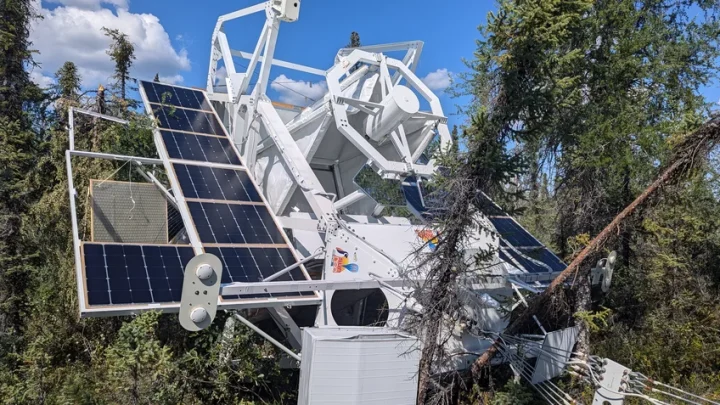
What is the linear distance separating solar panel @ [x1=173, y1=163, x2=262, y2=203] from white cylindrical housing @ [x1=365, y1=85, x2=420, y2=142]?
335 cm

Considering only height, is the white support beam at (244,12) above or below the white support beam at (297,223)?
above

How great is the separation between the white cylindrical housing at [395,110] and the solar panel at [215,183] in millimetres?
3345

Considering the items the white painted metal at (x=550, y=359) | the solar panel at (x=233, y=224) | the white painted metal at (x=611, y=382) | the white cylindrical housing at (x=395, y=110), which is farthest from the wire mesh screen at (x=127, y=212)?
the white painted metal at (x=611, y=382)

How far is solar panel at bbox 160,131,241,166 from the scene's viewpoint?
37.5 feet

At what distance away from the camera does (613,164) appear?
12203 millimetres

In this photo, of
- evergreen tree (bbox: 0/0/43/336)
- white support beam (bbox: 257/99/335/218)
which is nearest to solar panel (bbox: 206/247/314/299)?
white support beam (bbox: 257/99/335/218)

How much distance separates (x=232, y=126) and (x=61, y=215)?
5.48 m

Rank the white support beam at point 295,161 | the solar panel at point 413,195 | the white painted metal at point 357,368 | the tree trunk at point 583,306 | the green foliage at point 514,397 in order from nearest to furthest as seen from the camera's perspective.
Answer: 1. the white painted metal at point 357,368
2. the green foliage at point 514,397
3. the white support beam at point 295,161
4. the tree trunk at point 583,306
5. the solar panel at point 413,195

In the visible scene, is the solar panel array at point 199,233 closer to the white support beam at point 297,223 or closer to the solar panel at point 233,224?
the solar panel at point 233,224

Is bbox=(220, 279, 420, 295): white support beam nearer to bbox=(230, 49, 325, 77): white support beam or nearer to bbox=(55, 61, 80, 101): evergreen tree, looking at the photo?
bbox=(230, 49, 325, 77): white support beam

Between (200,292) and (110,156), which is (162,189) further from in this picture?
(200,292)

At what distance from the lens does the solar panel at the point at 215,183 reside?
1029 centimetres

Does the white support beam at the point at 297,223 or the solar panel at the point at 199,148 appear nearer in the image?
the white support beam at the point at 297,223

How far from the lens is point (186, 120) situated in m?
13.0
